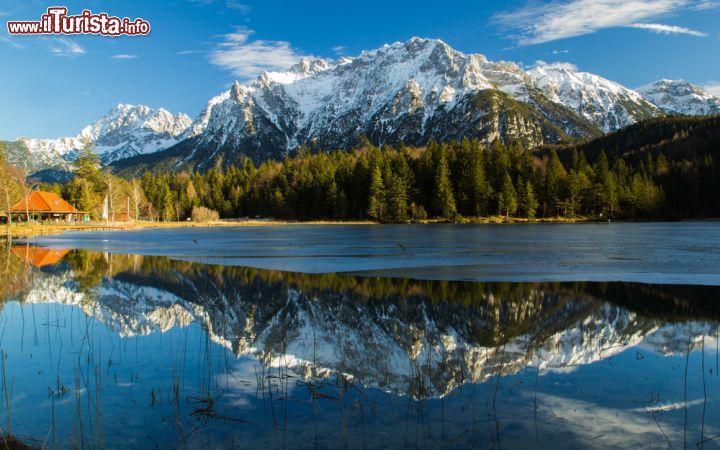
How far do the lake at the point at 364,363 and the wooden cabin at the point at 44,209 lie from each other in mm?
91957

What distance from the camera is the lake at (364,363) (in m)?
6.74

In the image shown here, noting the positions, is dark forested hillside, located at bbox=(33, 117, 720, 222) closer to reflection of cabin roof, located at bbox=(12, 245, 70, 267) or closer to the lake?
reflection of cabin roof, located at bbox=(12, 245, 70, 267)

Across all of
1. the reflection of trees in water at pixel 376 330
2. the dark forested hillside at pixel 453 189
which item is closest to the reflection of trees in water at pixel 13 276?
the reflection of trees in water at pixel 376 330

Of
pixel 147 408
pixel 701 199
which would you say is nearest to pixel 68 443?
pixel 147 408

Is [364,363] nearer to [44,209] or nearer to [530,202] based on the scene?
[530,202]

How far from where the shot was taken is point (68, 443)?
646cm

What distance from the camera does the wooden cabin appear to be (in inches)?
3780

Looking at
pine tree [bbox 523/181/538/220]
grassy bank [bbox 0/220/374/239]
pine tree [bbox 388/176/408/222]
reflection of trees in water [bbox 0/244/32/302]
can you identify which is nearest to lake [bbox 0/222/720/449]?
reflection of trees in water [bbox 0/244/32/302]

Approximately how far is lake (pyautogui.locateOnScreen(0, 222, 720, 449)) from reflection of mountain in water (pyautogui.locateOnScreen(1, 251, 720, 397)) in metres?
0.07

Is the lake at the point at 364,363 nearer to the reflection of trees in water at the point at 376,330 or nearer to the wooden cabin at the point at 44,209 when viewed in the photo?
the reflection of trees in water at the point at 376,330

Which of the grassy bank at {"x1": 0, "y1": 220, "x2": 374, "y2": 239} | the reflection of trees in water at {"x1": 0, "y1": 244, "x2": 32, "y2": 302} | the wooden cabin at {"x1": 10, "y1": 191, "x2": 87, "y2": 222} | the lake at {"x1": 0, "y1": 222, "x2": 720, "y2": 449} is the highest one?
the wooden cabin at {"x1": 10, "y1": 191, "x2": 87, "y2": 222}

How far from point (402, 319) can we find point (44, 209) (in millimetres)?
108503

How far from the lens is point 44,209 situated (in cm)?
10000

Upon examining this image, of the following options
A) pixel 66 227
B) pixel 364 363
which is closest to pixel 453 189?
pixel 66 227
